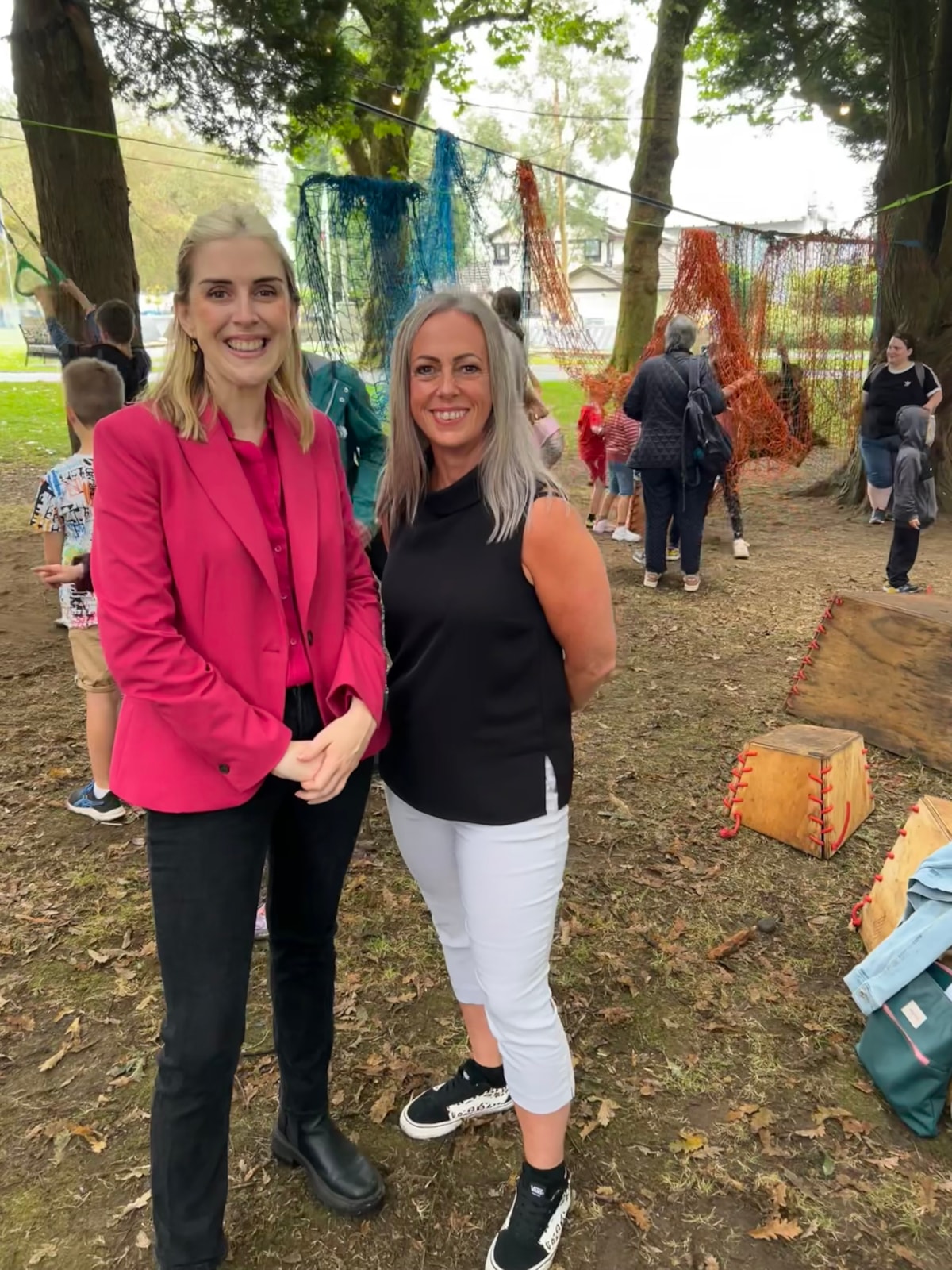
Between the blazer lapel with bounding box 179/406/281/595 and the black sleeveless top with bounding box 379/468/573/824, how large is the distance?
0.27 metres

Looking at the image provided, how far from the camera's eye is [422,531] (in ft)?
5.04

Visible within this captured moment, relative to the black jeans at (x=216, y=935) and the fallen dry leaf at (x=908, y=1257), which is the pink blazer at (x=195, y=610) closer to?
the black jeans at (x=216, y=935)

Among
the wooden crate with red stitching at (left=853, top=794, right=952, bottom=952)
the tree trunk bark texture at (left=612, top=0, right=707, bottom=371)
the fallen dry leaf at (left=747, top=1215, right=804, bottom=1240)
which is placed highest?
the tree trunk bark texture at (left=612, top=0, right=707, bottom=371)

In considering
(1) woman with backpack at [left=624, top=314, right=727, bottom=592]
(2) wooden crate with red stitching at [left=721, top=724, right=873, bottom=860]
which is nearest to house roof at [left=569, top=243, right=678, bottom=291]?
(1) woman with backpack at [left=624, top=314, right=727, bottom=592]

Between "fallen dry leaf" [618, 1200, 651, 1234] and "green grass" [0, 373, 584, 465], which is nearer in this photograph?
"fallen dry leaf" [618, 1200, 651, 1234]

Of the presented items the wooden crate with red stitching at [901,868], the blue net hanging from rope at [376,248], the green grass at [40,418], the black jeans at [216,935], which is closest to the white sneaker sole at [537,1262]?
the black jeans at [216,935]

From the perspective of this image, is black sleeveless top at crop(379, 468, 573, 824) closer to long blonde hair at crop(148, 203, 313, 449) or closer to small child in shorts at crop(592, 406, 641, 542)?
long blonde hair at crop(148, 203, 313, 449)

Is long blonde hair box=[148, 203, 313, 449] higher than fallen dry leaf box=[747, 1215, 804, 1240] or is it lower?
higher

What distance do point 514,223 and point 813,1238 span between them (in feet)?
23.5

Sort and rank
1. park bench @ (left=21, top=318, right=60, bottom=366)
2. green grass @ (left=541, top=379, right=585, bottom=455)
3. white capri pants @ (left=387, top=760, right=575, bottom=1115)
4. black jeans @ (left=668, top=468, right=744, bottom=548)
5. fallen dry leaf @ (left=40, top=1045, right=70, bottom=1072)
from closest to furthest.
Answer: white capri pants @ (left=387, top=760, right=575, bottom=1115) < fallen dry leaf @ (left=40, top=1045, right=70, bottom=1072) < black jeans @ (left=668, top=468, right=744, bottom=548) < park bench @ (left=21, top=318, right=60, bottom=366) < green grass @ (left=541, top=379, right=585, bottom=455)

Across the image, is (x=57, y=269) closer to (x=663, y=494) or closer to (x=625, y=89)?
(x=663, y=494)

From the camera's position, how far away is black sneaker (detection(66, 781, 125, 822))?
3391 millimetres

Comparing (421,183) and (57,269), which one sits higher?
(421,183)

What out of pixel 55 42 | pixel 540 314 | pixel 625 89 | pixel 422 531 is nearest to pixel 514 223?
pixel 540 314
